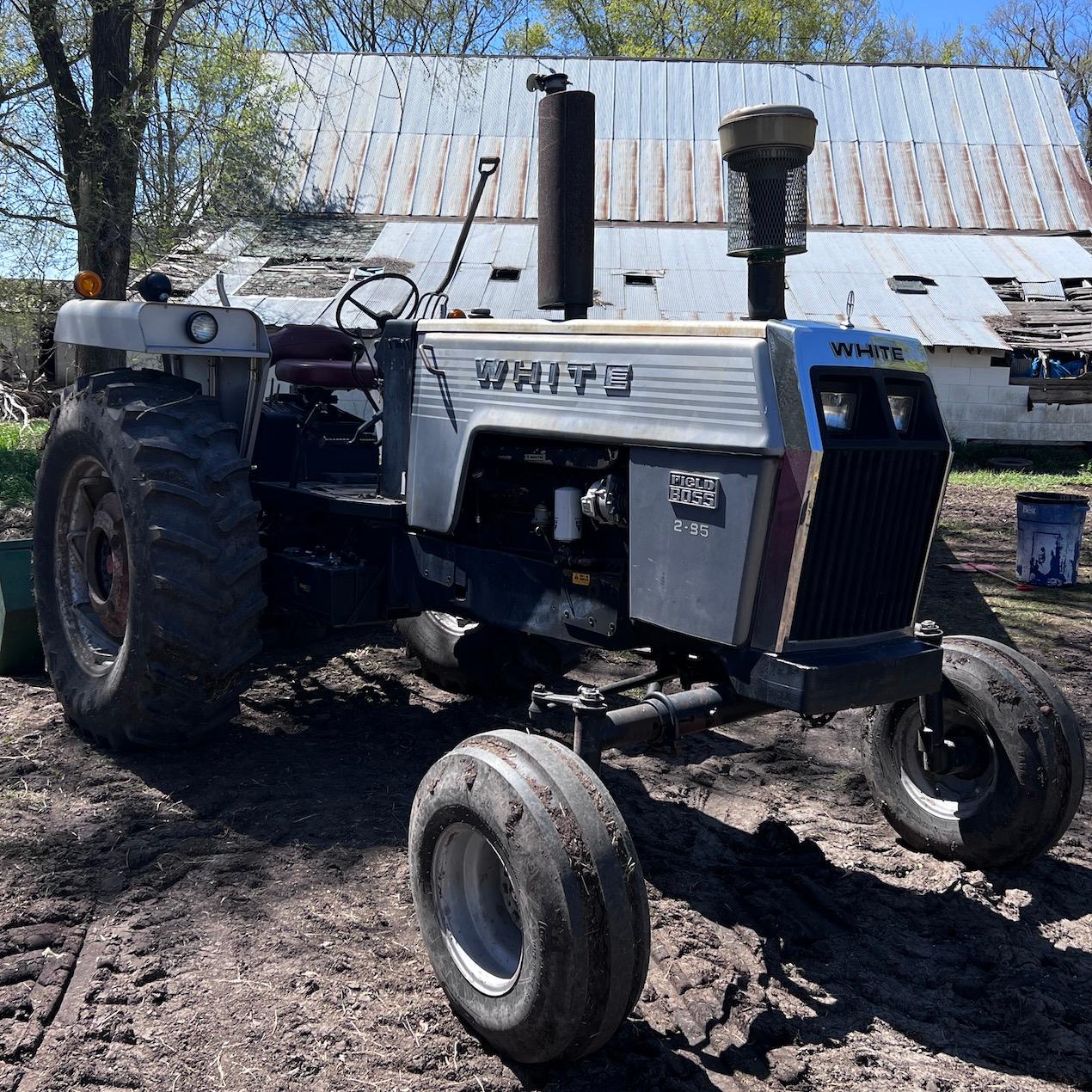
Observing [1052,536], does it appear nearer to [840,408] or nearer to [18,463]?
[840,408]

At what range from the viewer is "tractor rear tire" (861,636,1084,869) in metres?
3.38

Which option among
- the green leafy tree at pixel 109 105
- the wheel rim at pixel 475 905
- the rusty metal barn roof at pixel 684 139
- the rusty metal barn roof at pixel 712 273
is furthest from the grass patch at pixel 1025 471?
the wheel rim at pixel 475 905

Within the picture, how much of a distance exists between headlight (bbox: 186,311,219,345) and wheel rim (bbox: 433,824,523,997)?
2385mm

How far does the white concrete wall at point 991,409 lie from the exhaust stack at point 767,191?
38.3 ft

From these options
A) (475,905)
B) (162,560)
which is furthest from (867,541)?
(162,560)

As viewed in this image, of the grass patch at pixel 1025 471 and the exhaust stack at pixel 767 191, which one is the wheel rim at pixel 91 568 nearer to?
the exhaust stack at pixel 767 191

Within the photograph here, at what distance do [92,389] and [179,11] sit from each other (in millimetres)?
Result: 6360

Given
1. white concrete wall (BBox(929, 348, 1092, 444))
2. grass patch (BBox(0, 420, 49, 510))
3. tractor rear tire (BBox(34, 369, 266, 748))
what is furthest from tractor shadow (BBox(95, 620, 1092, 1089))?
white concrete wall (BBox(929, 348, 1092, 444))

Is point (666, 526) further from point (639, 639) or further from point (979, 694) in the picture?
point (979, 694)

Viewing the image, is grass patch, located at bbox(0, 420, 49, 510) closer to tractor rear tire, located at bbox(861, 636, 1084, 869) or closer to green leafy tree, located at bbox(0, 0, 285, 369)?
green leafy tree, located at bbox(0, 0, 285, 369)

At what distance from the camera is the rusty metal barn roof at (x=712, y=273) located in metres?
13.8

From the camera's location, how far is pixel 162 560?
12.6ft

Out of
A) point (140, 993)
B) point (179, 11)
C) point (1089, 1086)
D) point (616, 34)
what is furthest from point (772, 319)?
point (616, 34)

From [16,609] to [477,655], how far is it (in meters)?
2.23
